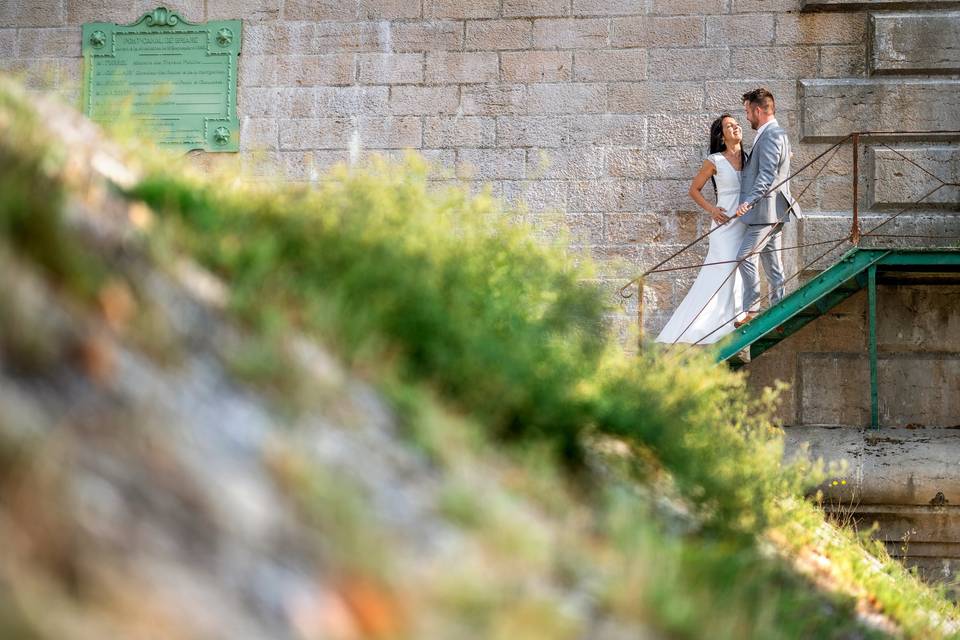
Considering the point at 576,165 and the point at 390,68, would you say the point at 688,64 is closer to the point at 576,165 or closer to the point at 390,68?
the point at 576,165

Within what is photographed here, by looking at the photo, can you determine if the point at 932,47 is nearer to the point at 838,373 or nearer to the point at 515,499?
the point at 838,373

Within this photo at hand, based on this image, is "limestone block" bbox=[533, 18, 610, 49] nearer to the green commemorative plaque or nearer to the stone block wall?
the stone block wall

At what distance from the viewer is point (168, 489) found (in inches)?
75.5

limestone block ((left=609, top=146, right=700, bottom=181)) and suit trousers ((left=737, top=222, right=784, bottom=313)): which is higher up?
limestone block ((left=609, top=146, right=700, bottom=181))

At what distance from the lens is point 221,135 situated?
9266 millimetres

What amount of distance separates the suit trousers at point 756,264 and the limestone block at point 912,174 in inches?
40.5

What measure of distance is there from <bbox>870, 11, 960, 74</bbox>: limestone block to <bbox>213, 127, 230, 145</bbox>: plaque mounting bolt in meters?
4.76

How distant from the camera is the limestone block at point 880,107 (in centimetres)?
863

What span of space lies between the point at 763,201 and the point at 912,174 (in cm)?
139

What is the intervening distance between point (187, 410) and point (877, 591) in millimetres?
3036

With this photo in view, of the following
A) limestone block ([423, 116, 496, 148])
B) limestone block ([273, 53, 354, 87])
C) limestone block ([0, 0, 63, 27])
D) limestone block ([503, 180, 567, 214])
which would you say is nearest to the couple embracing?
limestone block ([503, 180, 567, 214])

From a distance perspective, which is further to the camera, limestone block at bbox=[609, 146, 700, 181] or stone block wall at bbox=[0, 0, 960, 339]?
limestone block at bbox=[609, 146, 700, 181]

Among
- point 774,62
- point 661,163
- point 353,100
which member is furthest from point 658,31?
point 353,100

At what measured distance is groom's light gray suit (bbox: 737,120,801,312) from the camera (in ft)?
25.9
